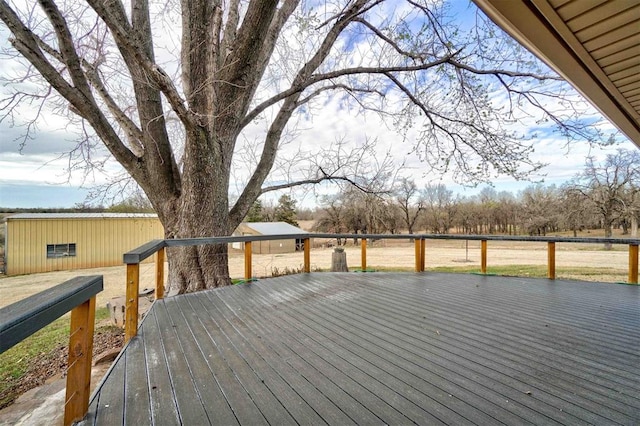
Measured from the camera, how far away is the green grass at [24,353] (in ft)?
11.7

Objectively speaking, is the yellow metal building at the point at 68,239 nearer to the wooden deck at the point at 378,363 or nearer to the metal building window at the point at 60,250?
the metal building window at the point at 60,250

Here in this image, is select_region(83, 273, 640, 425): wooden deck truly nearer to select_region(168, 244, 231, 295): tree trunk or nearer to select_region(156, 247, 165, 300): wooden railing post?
select_region(156, 247, 165, 300): wooden railing post

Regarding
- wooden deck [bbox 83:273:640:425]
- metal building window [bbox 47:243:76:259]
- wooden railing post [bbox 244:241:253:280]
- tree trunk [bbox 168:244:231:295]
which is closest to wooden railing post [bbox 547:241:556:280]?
wooden deck [bbox 83:273:640:425]

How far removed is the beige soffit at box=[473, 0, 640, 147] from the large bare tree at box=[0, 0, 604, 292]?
307 cm

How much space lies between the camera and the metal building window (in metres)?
14.7

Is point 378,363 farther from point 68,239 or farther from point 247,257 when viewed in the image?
point 68,239

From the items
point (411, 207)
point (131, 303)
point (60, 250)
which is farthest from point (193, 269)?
point (411, 207)

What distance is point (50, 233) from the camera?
576 inches

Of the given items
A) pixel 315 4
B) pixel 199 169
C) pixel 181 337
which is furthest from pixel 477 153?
pixel 181 337

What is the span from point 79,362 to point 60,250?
18.2 metres

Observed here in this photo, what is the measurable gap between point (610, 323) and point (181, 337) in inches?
167

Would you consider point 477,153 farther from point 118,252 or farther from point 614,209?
point 614,209

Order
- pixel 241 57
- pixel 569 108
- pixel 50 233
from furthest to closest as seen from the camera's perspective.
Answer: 1. pixel 50 233
2. pixel 569 108
3. pixel 241 57

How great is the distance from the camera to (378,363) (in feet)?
6.95
